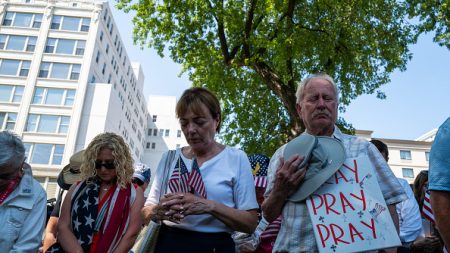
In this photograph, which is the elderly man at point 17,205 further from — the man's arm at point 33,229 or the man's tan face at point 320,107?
the man's tan face at point 320,107

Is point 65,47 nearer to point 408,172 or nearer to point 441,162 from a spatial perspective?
point 441,162

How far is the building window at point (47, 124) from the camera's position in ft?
128

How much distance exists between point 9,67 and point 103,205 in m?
44.8

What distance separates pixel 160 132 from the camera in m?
68.7

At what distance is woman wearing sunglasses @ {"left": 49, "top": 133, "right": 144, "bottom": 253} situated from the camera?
2.89 meters

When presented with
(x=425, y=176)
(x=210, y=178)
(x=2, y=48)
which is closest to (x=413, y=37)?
(x=425, y=176)

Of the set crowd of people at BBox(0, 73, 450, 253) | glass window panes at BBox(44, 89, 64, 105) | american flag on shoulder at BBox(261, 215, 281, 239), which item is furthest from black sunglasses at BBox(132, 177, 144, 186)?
glass window panes at BBox(44, 89, 64, 105)

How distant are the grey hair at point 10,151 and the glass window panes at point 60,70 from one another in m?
41.4

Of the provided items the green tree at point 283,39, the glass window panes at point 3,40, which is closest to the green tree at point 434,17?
the green tree at point 283,39

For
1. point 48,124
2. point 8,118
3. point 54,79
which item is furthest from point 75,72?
point 8,118

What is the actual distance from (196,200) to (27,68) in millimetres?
44729

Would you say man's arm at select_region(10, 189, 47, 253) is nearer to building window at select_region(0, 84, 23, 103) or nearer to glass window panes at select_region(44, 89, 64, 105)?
glass window panes at select_region(44, 89, 64, 105)

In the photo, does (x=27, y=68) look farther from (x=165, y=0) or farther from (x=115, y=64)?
(x=165, y=0)

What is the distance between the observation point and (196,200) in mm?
2107
